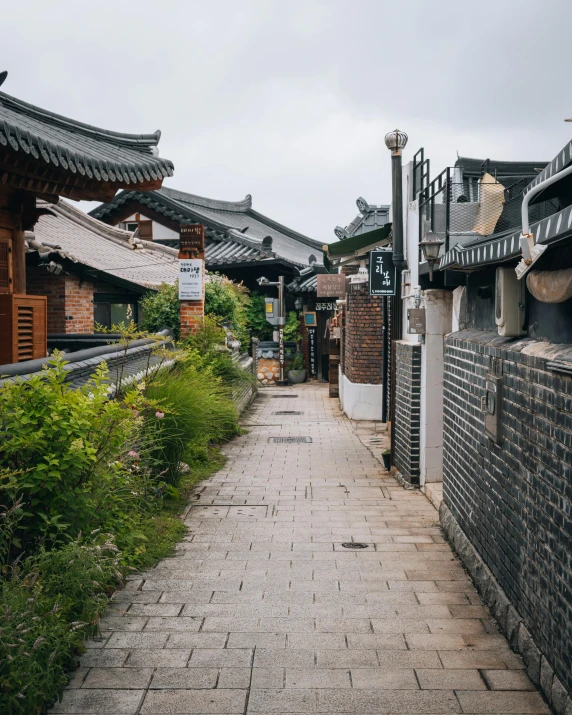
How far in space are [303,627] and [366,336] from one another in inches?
451

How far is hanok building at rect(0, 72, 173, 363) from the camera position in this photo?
6501 mm

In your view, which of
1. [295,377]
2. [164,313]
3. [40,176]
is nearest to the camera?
[40,176]

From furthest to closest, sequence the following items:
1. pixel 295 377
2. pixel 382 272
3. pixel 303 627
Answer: pixel 295 377
pixel 382 272
pixel 303 627

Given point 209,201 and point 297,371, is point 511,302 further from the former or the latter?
point 209,201

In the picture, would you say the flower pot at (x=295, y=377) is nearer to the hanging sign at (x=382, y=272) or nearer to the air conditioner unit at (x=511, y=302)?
the hanging sign at (x=382, y=272)

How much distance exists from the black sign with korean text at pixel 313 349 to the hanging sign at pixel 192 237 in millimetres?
13824

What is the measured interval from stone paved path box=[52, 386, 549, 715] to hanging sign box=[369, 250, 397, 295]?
3524 millimetres

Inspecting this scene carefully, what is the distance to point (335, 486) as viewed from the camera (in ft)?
31.9

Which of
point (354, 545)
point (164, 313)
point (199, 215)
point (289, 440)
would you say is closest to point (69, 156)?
point (354, 545)

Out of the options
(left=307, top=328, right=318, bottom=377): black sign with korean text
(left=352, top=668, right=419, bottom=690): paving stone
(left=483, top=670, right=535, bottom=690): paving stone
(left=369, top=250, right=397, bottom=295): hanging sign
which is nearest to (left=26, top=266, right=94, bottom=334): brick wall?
(left=369, top=250, right=397, bottom=295): hanging sign

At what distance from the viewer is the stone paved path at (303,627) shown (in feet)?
13.1

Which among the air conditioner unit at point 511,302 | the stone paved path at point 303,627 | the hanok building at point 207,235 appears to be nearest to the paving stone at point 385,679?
the stone paved path at point 303,627

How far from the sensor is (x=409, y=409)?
9562 millimetres

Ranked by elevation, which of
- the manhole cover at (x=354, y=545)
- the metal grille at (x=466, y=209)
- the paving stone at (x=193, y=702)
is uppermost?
the metal grille at (x=466, y=209)
